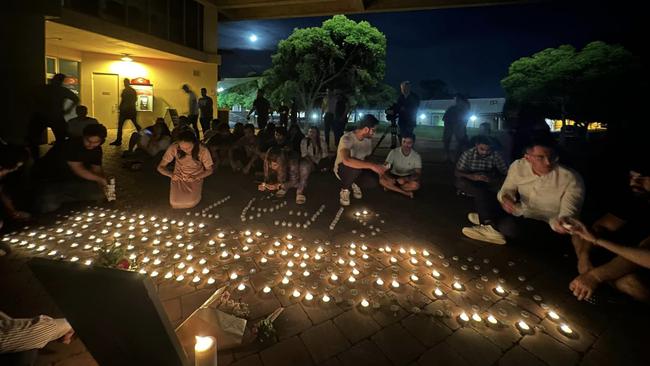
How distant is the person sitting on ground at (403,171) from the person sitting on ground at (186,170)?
2.80 m

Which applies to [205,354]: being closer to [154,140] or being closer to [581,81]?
[154,140]

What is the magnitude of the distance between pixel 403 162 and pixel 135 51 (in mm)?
12151

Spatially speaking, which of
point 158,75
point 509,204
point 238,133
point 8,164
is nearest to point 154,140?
point 238,133

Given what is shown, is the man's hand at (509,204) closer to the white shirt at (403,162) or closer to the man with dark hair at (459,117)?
the white shirt at (403,162)

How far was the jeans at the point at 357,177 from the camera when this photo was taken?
5.69m

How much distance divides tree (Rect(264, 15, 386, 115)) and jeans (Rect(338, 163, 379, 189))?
1463 centimetres

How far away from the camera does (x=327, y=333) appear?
2445 millimetres

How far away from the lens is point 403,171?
6000 millimetres

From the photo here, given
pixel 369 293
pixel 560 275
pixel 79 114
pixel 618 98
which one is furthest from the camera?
pixel 618 98

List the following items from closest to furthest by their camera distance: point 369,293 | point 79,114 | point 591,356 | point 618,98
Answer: point 591,356, point 369,293, point 79,114, point 618,98

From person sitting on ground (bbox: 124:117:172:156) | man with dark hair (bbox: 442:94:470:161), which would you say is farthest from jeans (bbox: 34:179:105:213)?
man with dark hair (bbox: 442:94:470:161)

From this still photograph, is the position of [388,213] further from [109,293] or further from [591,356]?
[109,293]

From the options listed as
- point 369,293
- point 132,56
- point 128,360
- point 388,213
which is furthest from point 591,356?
point 132,56

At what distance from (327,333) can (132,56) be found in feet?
50.6
